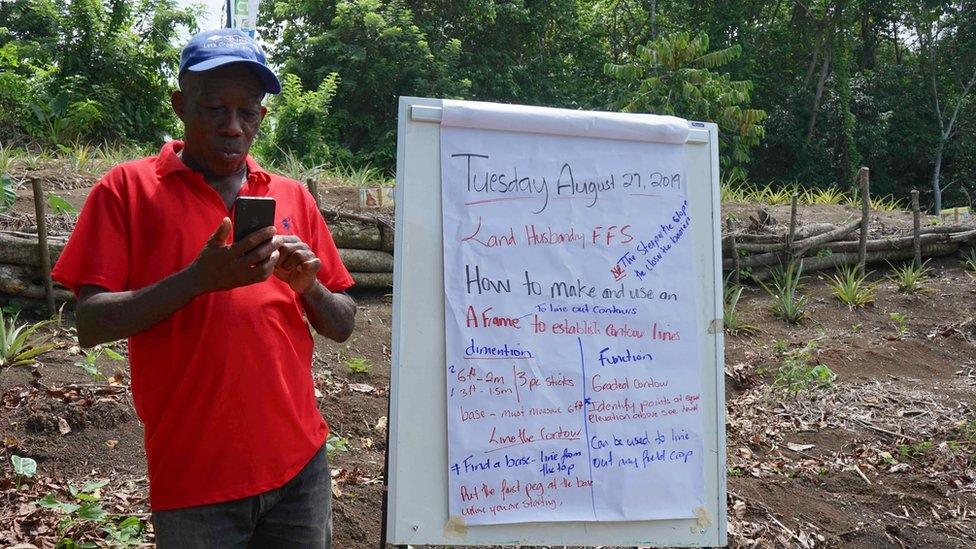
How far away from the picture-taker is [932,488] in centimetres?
507

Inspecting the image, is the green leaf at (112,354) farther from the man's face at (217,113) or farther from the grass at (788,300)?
the grass at (788,300)

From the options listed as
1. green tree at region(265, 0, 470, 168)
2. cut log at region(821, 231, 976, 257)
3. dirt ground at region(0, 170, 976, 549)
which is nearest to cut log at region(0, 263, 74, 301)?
dirt ground at region(0, 170, 976, 549)

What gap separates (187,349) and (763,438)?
4.47 metres

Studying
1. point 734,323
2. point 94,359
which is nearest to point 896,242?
point 734,323

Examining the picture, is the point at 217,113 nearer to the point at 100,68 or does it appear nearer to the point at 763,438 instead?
the point at 763,438

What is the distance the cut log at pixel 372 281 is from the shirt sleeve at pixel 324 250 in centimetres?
519

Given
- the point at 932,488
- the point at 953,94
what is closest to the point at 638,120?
the point at 932,488

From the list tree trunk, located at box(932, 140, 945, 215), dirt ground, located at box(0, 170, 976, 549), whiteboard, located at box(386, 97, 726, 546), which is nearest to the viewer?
whiteboard, located at box(386, 97, 726, 546)

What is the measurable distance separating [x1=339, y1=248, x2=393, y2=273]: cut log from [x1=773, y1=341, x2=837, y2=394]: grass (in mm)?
3154

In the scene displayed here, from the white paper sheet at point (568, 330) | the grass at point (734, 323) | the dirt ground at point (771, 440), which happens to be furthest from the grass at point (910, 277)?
the white paper sheet at point (568, 330)

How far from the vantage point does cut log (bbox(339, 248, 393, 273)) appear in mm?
7504

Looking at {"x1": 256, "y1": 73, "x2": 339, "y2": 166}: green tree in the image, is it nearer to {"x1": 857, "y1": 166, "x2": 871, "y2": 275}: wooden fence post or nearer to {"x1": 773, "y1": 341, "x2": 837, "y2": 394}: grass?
{"x1": 857, "y1": 166, "x2": 871, "y2": 275}: wooden fence post

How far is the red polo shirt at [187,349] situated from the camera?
2010 mm

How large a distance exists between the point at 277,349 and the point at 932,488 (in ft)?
13.9
